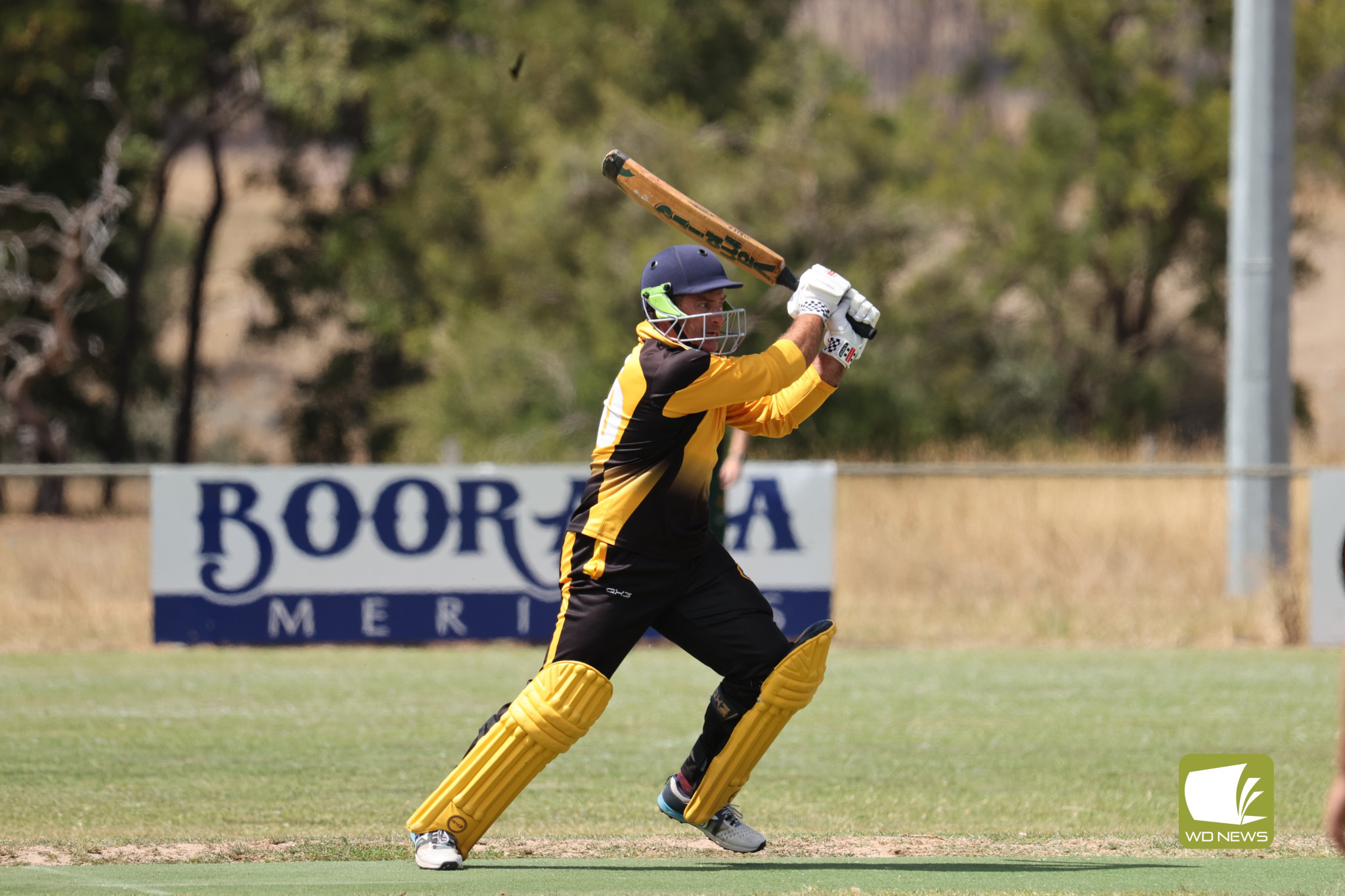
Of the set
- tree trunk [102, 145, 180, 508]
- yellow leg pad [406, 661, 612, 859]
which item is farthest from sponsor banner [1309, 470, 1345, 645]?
tree trunk [102, 145, 180, 508]

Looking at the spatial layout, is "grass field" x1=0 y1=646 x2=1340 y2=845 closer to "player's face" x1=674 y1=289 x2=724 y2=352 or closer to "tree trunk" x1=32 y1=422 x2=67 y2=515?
"player's face" x1=674 y1=289 x2=724 y2=352

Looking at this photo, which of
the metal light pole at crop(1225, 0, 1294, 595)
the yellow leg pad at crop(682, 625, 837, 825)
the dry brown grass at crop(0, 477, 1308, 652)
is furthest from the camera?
the metal light pole at crop(1225, 0, 1294, 595)

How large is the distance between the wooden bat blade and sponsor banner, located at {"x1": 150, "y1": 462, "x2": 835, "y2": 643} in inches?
258

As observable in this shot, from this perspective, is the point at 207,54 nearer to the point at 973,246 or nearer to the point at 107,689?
the point at 973,246

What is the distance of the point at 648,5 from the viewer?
31.4m

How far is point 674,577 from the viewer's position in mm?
5668

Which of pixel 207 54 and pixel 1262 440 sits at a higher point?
pixel 207 54

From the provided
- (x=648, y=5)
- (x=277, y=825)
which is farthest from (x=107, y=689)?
(x=648, y=5)

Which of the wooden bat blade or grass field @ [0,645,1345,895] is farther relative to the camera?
the wooden bat blade

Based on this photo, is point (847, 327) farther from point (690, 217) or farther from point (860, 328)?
point (690, 217)

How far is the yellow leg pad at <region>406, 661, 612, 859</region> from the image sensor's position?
215 inches

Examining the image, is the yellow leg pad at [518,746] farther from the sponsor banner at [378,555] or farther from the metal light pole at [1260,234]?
the metal light pole at [1260,234]

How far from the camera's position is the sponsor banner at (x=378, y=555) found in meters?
12.6

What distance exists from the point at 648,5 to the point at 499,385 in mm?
8374
